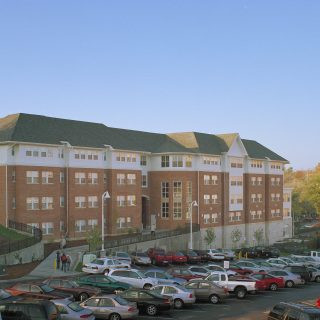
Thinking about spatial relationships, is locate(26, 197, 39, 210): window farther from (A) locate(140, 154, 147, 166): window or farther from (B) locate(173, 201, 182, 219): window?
(B) locate(173, 201, 182, 219): window

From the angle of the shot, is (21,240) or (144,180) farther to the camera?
(144,180)

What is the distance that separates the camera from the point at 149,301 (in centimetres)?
2603

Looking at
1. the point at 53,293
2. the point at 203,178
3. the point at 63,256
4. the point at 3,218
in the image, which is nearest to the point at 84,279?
Answer: the point at 53,293


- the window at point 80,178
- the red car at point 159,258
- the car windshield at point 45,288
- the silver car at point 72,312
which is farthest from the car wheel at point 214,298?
the window at point 80,178

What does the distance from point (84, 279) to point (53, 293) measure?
514cm

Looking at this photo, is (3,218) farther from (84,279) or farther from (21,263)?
(84,279)

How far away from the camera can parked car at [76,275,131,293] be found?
30297 mm

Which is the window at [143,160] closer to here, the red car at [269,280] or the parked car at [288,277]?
the parked car at [288,277]

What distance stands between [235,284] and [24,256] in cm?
1931

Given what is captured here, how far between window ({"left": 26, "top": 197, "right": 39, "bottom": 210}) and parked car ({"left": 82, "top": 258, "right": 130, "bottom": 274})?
1659 centimetres

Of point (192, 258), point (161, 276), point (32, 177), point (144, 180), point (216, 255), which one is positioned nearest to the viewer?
point (161, 276)

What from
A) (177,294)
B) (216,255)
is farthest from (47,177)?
(177,294)

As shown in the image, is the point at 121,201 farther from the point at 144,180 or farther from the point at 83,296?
the point at 83,296

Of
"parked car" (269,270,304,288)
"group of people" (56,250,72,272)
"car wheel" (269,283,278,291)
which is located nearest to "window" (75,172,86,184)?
"group of people" (56,250,72,272)
